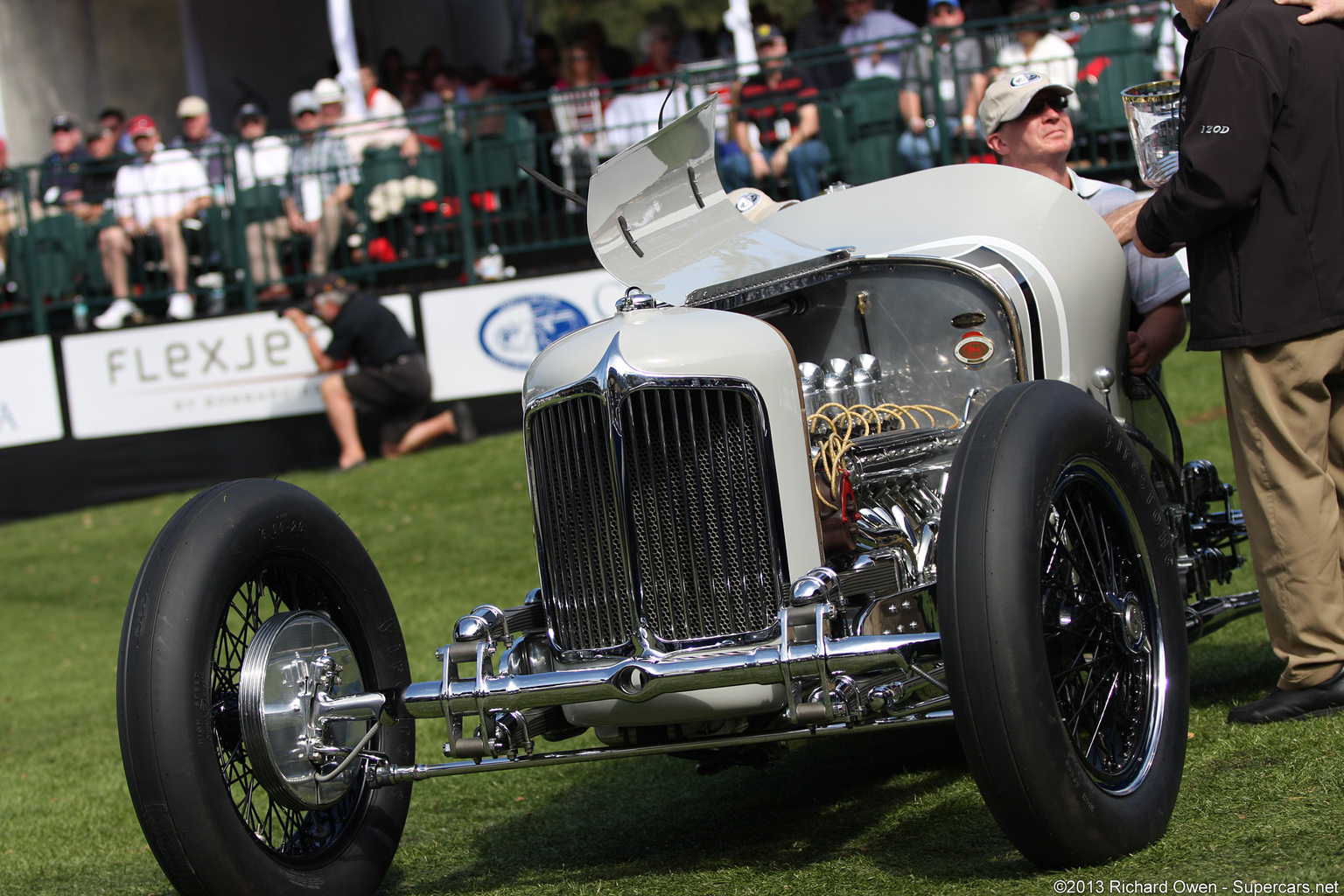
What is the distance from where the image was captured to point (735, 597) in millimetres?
3588

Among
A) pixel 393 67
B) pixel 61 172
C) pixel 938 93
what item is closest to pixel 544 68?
pixel 393 67

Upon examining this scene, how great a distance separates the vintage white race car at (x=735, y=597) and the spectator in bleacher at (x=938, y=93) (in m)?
8.42

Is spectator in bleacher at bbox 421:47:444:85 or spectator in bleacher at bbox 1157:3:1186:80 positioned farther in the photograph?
spectator in bleacher at bbox 421:47:444:85

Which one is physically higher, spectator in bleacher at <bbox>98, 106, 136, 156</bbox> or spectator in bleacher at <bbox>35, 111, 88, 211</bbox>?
spectator in bleacher at <bbox>98, 106, 136, 156</bbox>

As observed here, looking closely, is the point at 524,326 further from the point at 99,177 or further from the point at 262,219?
the point at 99,177

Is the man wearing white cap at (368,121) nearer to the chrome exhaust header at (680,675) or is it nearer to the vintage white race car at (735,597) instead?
the vintage white race car at (735,597)

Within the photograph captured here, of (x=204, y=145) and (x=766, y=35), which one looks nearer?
(x=204, y=145)

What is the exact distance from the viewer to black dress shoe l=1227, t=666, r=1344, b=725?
165 inches

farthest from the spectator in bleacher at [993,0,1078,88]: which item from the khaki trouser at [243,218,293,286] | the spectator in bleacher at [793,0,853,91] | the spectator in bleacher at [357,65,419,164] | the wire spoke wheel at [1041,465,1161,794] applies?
the wire spoke wheel at [1041,465,1161,794]

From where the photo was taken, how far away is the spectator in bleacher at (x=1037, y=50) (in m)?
11.9

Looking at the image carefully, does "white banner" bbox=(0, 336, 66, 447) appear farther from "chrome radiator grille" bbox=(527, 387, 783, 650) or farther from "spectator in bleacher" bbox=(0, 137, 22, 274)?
"chrome radiator grille" bbox=(527, 387, 783, 650)

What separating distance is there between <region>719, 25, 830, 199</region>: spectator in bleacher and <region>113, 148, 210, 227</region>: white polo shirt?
5213 millimetres

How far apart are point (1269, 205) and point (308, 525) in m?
2.90

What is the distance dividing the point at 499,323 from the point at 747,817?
864 centimetres
